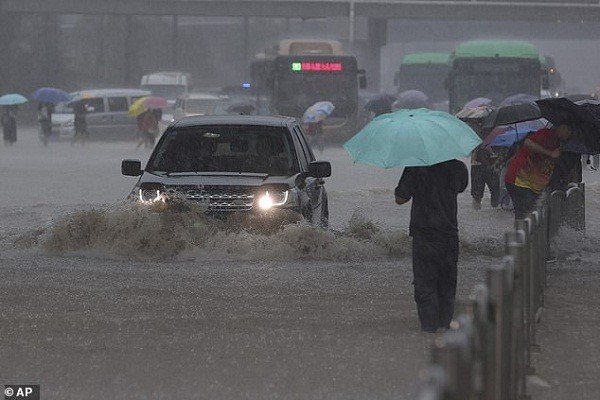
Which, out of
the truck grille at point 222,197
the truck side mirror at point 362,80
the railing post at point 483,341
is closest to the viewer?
the railing post at point 483,341

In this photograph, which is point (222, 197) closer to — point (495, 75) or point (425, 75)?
point (495, 75)

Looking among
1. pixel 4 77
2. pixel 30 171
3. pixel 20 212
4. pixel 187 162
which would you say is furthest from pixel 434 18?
pixel 187 162

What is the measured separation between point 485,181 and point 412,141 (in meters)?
12.3

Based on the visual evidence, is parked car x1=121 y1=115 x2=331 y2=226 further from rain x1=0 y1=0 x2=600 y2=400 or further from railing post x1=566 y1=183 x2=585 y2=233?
railing post x1=566 y1=183 x2=585 y2=233

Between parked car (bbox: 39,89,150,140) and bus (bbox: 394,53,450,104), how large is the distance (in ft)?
68.4

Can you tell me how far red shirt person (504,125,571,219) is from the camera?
569 inches

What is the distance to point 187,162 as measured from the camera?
1567 cm

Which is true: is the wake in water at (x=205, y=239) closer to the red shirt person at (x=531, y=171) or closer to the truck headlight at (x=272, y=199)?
the truck headlight at (x=272, y=199)

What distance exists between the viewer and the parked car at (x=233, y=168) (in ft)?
49.4

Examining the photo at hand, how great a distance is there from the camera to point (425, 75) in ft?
236

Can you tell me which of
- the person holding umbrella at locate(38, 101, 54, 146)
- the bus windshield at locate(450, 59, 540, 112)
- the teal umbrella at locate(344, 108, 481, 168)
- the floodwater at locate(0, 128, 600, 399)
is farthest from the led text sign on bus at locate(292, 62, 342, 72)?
the teal umbrella at locate(344, 108, 481, 168)

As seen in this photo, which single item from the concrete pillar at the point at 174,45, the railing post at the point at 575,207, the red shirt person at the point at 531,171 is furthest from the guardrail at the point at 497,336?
the concrete pillar at the point at 174,45

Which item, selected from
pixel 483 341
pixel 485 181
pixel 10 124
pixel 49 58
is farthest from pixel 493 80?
Answer: pixel 49 58

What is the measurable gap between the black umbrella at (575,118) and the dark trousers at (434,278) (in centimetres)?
440
